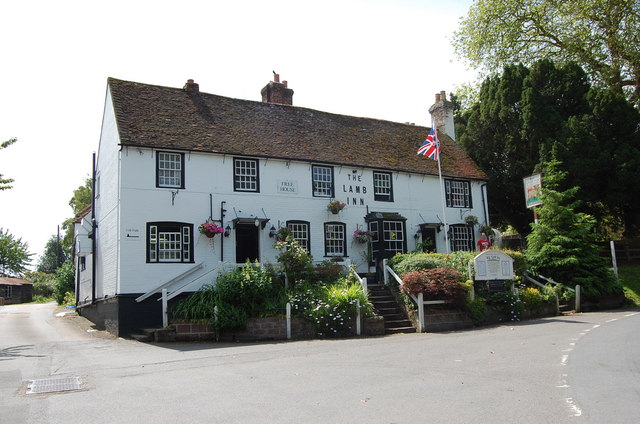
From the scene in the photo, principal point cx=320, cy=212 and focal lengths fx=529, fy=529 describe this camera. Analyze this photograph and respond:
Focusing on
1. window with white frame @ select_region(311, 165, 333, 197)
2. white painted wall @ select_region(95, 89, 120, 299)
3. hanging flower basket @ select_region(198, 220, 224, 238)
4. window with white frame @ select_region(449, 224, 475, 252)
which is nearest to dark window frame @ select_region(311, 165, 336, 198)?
window with white frame @ select_region(311, 165, 333, 197)

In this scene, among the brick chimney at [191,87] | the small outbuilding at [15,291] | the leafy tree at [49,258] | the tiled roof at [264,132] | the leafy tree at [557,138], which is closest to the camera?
the tiled roof at [264,132]

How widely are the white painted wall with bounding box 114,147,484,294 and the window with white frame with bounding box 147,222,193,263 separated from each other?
195 millimetres

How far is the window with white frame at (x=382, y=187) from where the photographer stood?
74.1 ft

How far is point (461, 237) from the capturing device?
961 inches

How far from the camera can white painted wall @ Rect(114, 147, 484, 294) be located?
1730 cm

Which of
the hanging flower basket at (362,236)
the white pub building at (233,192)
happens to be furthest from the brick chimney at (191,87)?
the hanging flower basket at (362,236)

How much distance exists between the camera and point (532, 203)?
22328 mm

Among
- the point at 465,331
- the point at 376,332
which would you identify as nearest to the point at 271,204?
the point at 376,332

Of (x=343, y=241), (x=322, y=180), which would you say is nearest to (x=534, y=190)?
(x=343, y=241)

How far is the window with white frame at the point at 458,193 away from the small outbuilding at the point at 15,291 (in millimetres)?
45691

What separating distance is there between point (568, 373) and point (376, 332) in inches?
304

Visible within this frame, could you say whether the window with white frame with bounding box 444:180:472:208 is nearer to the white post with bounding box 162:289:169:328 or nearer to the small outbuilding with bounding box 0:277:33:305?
the white post with bounding box 162:289:169:328

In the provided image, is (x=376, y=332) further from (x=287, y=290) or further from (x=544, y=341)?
(x=544, y=341)

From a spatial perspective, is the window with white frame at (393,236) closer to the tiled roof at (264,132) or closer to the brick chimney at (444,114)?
the tiled roof at (264,132)
